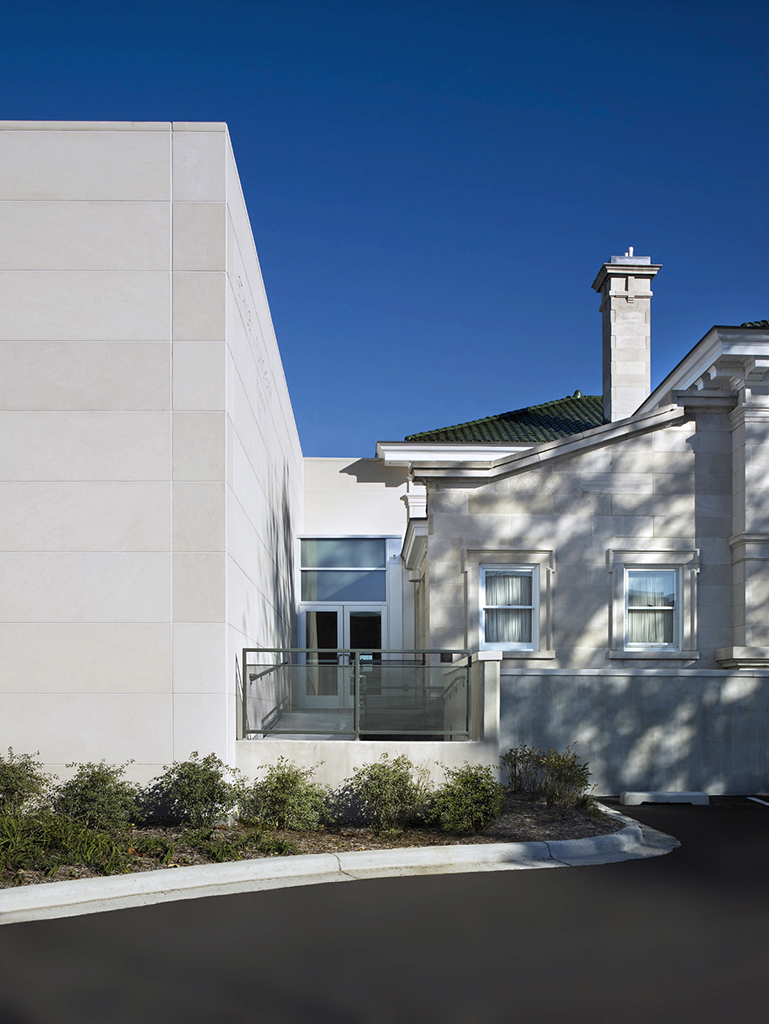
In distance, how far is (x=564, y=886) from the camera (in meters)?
8.98

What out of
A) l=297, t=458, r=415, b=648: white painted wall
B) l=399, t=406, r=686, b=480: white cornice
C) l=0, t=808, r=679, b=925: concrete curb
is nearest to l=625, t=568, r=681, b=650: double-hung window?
l=399, t=406, r=686, b=480: white cornice

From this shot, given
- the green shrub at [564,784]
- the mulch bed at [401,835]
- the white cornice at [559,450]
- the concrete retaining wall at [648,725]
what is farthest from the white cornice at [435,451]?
the mulch bed at [401,835]

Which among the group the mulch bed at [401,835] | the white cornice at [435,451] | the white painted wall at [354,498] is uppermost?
the white cornice at [435,451]

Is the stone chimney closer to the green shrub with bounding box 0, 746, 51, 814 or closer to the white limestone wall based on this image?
the white limestone wall

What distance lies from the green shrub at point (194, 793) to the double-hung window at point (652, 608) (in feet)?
30.4

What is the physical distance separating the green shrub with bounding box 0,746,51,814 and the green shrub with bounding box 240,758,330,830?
7.83 feet

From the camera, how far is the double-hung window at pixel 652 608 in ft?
59.7

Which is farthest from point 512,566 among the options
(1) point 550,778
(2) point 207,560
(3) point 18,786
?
(3) point 18,786

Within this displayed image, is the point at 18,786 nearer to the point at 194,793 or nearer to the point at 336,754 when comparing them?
the point at 194,793

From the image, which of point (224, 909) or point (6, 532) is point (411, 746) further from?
point (6, 532)

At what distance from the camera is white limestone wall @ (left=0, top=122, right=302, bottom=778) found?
38.6ft

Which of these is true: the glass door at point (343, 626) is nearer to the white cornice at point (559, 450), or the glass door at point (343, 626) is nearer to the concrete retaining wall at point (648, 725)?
the white cornice at point (559, 450)

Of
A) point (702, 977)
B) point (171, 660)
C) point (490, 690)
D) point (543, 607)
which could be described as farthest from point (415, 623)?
point (702, 977)

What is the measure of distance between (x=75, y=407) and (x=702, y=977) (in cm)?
951
